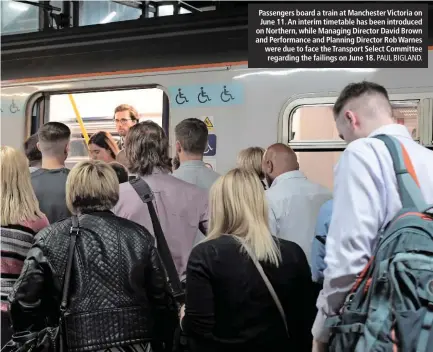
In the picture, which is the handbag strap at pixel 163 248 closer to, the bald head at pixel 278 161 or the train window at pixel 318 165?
the bald head at pixel 278 161

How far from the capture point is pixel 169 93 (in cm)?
468

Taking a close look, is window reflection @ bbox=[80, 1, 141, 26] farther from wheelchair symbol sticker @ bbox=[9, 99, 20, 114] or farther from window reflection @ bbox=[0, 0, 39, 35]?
wheelchair symbol sticker @ bbox=[9, 99, 20, 114]

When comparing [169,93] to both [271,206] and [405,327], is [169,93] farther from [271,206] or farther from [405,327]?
[405,327]

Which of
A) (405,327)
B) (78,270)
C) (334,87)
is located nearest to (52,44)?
(334,87)

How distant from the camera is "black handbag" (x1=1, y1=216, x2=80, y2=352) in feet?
7.86

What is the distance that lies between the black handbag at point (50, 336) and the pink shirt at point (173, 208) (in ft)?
2.29

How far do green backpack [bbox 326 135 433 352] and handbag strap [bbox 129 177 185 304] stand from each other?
1.29 meters

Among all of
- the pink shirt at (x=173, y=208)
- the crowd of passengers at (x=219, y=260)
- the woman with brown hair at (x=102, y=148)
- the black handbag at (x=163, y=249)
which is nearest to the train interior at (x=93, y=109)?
the woman with brown hair at (x=102, y=148)

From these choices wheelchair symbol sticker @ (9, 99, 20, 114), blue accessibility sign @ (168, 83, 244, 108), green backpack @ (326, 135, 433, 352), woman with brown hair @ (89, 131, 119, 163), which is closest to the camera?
green backpack @ (326, 135, 433, 352)

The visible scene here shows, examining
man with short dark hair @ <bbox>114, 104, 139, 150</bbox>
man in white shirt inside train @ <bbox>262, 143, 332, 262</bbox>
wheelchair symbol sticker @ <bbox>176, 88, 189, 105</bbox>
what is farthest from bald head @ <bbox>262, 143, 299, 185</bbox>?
man with short dark hair @ <bbox>114, 104, 139, 150</bbox>

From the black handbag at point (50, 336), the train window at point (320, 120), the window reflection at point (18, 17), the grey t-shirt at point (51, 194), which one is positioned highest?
the window reflection at point (18, 17)

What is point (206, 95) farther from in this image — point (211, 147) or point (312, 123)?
point (312, 123)

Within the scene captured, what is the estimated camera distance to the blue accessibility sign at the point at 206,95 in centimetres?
445

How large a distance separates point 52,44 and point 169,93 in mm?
1220
